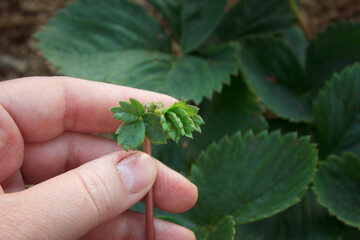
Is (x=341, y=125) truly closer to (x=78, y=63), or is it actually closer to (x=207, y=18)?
(x=207, y=18)

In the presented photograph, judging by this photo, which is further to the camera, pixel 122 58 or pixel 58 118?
pixel 122 58

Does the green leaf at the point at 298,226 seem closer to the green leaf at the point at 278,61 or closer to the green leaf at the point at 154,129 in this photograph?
the green leaf at the point at 278,61

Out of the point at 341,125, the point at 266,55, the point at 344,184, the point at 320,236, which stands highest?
the point at 266,55

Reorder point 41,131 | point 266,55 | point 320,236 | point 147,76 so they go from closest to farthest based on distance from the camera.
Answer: point 41,131, point 320,236, point 147,76, point 266,55

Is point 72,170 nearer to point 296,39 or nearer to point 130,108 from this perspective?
point 130,108

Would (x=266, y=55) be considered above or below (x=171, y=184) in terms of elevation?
above

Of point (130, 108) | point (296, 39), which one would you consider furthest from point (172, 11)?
point (130, 108)

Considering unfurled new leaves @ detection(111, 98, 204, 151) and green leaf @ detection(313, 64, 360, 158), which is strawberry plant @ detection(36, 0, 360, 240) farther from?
unfurled new leaves @ detection(111, 98, 204, 151)

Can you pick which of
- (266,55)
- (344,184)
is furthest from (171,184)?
(266,55)
